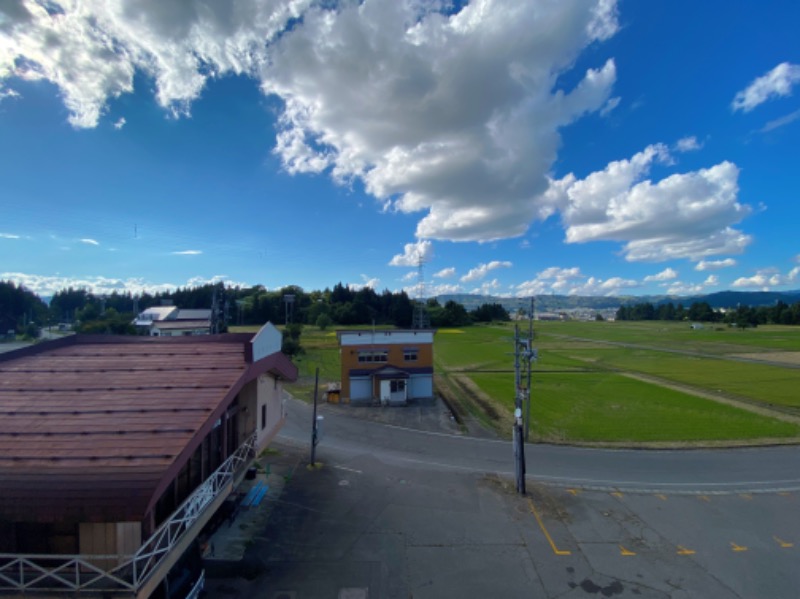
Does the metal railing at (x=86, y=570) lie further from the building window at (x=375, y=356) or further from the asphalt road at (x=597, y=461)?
the building window at (x=375, y=356)

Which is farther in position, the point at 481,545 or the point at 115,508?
the point at 481,545

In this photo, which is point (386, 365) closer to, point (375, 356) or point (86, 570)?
point (375, 356)

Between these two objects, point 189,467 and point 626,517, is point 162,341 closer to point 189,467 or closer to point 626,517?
point 189,467

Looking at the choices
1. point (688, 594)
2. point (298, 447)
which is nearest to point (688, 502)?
point (688, 594)

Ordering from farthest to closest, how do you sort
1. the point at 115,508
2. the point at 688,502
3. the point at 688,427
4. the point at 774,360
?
the point at 774,360 → the point at 688,427 → the point at 688,502 → the point at 115,508

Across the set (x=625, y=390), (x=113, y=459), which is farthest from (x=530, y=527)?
(x=625, y=390)

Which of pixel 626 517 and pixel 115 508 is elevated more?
pixel 115 508

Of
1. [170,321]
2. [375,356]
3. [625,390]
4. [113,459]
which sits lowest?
[625,390]
